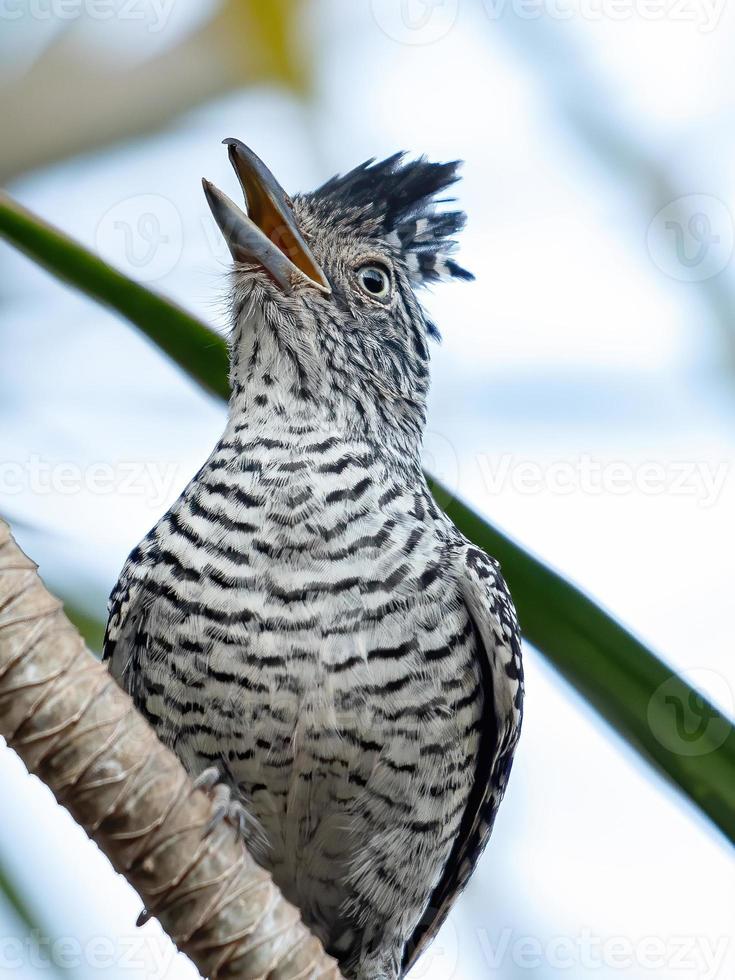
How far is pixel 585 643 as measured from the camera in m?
2.52

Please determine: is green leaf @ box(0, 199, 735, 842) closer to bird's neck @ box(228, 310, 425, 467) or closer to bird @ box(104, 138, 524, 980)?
bird @ box(104, 138, 524, 980)

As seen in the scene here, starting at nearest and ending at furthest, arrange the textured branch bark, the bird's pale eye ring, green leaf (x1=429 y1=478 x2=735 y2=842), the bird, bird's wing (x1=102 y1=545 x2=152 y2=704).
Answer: the textured branch bark → green leaf (x1=429 y1=478 x2=735 y2=842) → the bird → bird's wing (x1=102 y1=545 x2=152 y2=704) → the bird's pale eye ring

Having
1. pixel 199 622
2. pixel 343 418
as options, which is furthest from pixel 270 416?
pixel 199 622

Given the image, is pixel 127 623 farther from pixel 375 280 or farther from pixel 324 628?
pixel 375 280

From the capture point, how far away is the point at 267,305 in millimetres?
3668

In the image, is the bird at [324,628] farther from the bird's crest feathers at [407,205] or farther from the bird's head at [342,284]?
the bird's crest feathers at [407,205]

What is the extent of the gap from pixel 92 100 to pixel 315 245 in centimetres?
200

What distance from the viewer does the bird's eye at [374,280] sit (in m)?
3.98

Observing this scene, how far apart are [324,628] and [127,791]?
115 centimetres

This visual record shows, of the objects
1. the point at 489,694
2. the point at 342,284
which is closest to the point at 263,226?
the point at 342,284

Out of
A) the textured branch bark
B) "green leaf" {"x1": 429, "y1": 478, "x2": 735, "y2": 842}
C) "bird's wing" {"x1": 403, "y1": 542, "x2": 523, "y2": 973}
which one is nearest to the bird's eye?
"bird's wing" {"x1": 403, "y1": 542, "x2": 523, "y2": 973}

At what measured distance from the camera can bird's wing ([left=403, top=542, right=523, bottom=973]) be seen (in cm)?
329

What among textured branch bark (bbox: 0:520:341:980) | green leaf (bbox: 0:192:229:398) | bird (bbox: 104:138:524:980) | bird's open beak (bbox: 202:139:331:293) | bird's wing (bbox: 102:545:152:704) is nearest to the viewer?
textured branch bark (bbox: 0:520:341:980)

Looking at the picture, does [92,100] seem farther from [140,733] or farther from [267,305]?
[140,733]
